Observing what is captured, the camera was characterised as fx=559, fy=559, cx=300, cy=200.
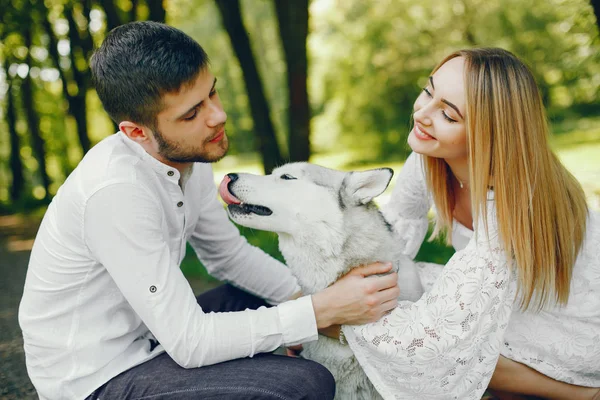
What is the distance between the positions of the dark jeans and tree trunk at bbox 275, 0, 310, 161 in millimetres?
5184

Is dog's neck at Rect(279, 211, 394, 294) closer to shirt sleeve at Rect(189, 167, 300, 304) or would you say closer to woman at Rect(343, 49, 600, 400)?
woman at Rect(343, 49, 600, 400)

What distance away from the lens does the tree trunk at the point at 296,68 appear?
6957 millimetres

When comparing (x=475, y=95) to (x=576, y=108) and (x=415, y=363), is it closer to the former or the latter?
(x=415, y=363)

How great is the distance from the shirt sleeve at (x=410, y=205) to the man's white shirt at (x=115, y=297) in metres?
1.17

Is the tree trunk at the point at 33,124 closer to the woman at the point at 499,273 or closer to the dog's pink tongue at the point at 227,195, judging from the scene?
the dog's pink tongue at the point at 227,195

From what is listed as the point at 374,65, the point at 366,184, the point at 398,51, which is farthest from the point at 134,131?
the point at 374,65

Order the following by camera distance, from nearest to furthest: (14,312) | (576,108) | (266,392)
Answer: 1. (266,392)
2. (14,312)
3. (576,108)

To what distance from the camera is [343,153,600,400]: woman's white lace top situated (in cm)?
228

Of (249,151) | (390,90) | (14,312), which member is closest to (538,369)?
(14,312)

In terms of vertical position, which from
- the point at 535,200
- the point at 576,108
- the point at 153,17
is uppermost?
the point at 153,17

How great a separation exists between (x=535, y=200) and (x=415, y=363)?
875mm

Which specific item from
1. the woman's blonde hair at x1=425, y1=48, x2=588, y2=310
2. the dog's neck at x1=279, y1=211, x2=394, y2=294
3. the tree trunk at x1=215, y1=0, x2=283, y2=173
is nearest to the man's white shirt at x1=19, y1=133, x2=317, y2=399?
the dog's neck at x1=279, y1=211, x2=394, y2=294

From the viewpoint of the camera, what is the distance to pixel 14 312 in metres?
4.99

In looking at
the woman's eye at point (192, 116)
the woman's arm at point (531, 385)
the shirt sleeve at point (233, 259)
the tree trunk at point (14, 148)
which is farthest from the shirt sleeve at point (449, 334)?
the tree trunk at point (14, 148)
